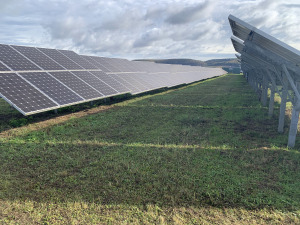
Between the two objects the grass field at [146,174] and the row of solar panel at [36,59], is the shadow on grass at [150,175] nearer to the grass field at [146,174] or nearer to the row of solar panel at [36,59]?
the grass field at [146,174]

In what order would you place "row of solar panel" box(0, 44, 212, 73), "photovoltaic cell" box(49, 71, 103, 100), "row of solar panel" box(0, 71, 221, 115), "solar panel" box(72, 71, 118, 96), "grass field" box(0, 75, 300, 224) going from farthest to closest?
1. "solar panel" box(72, 71, 118, 96)
2. "photovoltaic cell" box(49, 71, 103, 100)
3. "row of solar panel" box(0, 44, 212, 73)
4. "row of solar panel" box(0, 71, 221, 115)
5. "grass field" box(0, 75, 300, 224)

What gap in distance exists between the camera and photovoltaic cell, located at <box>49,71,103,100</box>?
51.0 feet

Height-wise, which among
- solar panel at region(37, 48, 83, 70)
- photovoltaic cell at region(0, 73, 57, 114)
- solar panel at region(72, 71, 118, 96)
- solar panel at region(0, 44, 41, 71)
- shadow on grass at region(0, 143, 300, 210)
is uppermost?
solar panel at region(37, 48, 83, 70)

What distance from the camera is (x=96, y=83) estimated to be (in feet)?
60.6

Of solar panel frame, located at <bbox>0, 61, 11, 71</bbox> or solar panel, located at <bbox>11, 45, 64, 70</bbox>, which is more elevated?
solar panel, located at <bbox>11, 45, 64, 70</bbox>

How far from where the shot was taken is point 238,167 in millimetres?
7359

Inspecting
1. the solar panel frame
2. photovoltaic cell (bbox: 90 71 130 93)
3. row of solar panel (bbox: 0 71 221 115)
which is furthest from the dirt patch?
the solar panel frame

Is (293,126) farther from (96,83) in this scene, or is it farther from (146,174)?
(96,83)

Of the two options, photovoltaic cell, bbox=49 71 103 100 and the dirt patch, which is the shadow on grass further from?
photovoltaic cell, bbox=49 71 103 100

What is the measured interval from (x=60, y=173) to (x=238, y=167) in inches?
228

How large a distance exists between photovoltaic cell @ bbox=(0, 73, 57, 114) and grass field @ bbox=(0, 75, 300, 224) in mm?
1154

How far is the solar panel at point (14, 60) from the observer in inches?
555

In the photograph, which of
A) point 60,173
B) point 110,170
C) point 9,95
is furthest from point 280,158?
point 9,95

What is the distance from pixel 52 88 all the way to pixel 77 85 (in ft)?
7.96
